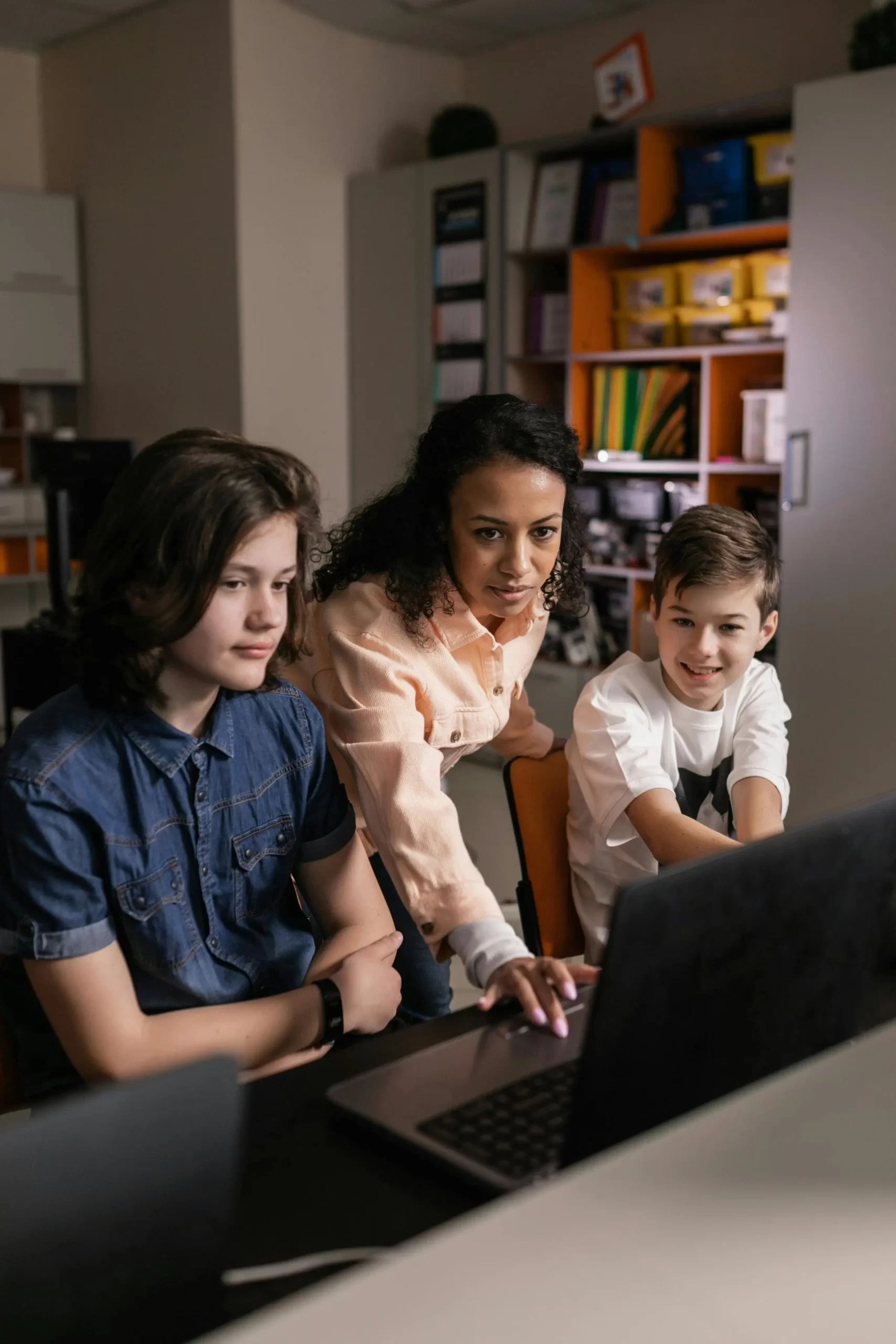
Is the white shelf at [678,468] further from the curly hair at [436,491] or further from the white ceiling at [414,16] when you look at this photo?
the curly hair at [436,491]

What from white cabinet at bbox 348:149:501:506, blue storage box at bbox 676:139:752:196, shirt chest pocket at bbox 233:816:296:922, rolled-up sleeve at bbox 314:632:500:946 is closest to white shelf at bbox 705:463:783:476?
blue storage box at bbox 676:139:752:196

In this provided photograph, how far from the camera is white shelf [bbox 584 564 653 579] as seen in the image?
4.62m

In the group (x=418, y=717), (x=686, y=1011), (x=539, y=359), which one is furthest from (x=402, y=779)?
(x=539, y=359)

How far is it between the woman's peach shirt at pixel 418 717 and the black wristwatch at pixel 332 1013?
122 mm

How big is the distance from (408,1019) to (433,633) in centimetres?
61

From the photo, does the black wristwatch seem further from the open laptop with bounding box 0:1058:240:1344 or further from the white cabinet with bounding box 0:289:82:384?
the white cabinet with bounding box 0:289:82:384

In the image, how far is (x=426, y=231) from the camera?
509cm

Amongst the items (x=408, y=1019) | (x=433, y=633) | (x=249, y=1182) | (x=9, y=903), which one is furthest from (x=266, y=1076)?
(x=408, y=1019)

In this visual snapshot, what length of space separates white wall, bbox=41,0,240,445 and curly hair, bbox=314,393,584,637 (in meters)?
3.59

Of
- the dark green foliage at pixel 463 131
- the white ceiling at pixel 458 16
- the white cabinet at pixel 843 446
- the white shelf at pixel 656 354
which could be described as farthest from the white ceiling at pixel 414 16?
the white cabinet at pixel 843 446

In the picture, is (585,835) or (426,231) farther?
(426,231)

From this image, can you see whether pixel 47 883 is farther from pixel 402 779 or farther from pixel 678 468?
pixel 678 468

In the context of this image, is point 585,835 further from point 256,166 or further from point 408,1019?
point 256,166

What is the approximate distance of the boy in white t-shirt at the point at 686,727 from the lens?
168cm
